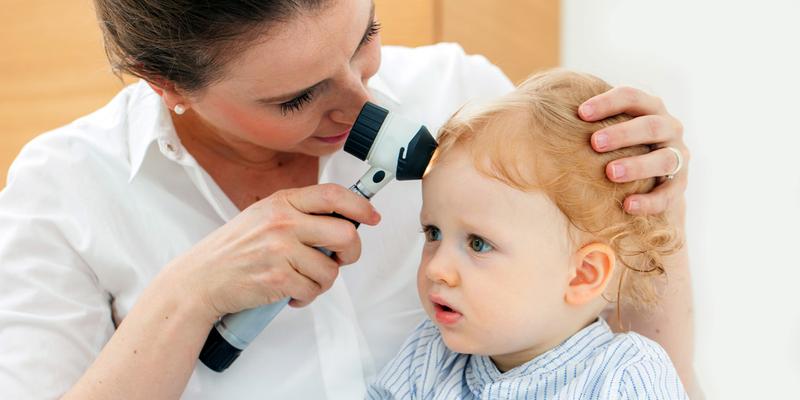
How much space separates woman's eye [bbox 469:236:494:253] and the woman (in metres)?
0.12

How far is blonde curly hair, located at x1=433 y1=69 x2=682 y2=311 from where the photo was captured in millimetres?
897

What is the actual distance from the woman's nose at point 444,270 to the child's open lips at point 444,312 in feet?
0.07

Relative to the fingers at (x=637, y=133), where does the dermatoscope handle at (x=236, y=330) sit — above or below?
below

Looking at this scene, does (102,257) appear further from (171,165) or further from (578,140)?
(578,140)

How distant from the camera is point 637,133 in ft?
3.02

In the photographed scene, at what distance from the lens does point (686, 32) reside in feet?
4.70

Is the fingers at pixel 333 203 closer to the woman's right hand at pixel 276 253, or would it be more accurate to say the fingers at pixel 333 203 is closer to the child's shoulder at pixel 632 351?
the woman's right hand at pixel 276 253

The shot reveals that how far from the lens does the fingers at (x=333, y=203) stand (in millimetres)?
940

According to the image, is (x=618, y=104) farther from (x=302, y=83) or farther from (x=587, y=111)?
(x=302, y=83)

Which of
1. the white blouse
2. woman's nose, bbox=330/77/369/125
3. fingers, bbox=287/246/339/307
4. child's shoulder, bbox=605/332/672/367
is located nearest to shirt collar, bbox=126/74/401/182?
the white blouse

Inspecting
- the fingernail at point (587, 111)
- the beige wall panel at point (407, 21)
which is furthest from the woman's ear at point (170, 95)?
the beige wall panel at point (407, 21)

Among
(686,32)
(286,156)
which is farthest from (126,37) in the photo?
(686,32)

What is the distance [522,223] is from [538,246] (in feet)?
0.10

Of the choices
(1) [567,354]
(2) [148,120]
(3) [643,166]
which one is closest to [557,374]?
(1) [567,354]
